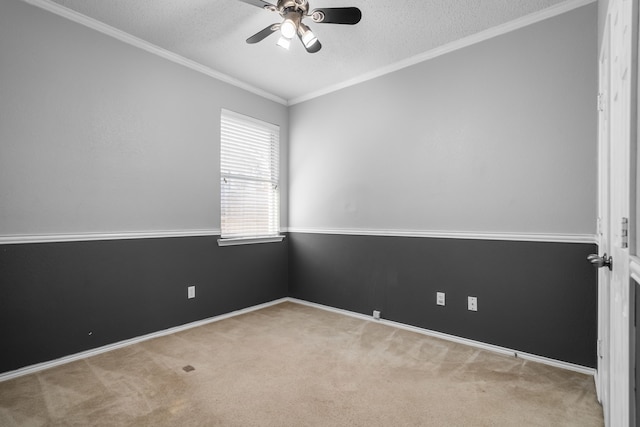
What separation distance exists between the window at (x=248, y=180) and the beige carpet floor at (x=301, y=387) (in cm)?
129

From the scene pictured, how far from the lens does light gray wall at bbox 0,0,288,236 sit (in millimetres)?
2225

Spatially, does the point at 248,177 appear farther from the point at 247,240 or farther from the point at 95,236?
the point at 95,236

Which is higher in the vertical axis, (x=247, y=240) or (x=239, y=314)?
(x=247, y=240)

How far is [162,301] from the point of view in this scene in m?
2.96

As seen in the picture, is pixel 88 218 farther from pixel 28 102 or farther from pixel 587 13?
pixel 587 13

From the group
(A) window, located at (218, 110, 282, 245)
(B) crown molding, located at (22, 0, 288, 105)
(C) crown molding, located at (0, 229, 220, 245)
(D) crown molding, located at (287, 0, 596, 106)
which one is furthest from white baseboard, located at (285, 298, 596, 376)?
(B) crown molding, located at (22, 0, 288, 105)

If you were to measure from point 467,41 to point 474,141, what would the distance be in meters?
0.87

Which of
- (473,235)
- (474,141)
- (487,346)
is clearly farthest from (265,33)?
(487,346)

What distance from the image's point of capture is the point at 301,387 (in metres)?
2.04

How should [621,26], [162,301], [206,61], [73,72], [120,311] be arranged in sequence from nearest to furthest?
1. [621,26]
2. [73,72]
3. [120,311]
4. [162,301]
5. [206,61]

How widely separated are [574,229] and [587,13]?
1.52 m

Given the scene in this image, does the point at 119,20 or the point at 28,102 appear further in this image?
the point at 119,20

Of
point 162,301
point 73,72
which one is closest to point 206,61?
point 73,72

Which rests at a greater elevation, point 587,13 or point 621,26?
point 587,13
